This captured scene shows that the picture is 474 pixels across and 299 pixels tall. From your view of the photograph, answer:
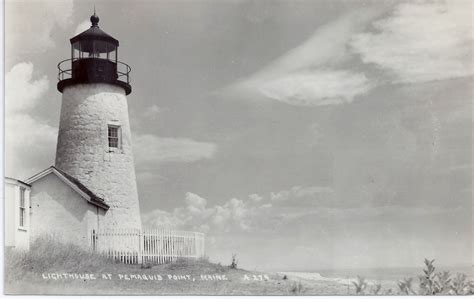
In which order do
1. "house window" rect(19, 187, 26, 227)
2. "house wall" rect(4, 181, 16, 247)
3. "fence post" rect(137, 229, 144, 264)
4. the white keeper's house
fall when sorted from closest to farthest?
"house wall" rect(4, 181, 16, 247) → "house window" rect(19, 187, 26, 227) → the white keeper's house → "fence post" rect(137, 229, 144, 264)

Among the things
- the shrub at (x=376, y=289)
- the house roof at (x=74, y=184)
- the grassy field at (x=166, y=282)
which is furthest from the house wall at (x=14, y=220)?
the shrub at (x=376, y=289)

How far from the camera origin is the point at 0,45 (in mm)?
14836

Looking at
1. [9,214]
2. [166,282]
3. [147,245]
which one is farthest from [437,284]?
[9,214]

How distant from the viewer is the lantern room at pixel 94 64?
1572 cm

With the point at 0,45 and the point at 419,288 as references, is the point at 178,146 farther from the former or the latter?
the point at 419,288

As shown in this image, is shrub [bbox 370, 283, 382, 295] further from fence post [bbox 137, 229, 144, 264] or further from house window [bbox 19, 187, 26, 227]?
house window [bbox 19, 187, 26, 227]

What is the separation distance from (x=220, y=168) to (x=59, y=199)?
3804 millimetres

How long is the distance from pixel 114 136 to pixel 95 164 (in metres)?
0.85

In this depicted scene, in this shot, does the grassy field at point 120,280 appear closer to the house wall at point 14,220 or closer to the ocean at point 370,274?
the house wall at point 14,220

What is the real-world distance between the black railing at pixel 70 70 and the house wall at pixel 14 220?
2.97 metres

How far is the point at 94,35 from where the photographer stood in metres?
15.6

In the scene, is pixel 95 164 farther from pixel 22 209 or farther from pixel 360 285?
pixel 360 285

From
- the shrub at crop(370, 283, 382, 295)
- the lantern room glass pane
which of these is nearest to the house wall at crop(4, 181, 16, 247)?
the lantern room glass pane

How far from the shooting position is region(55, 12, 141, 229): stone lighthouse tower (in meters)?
Result: 16.0
